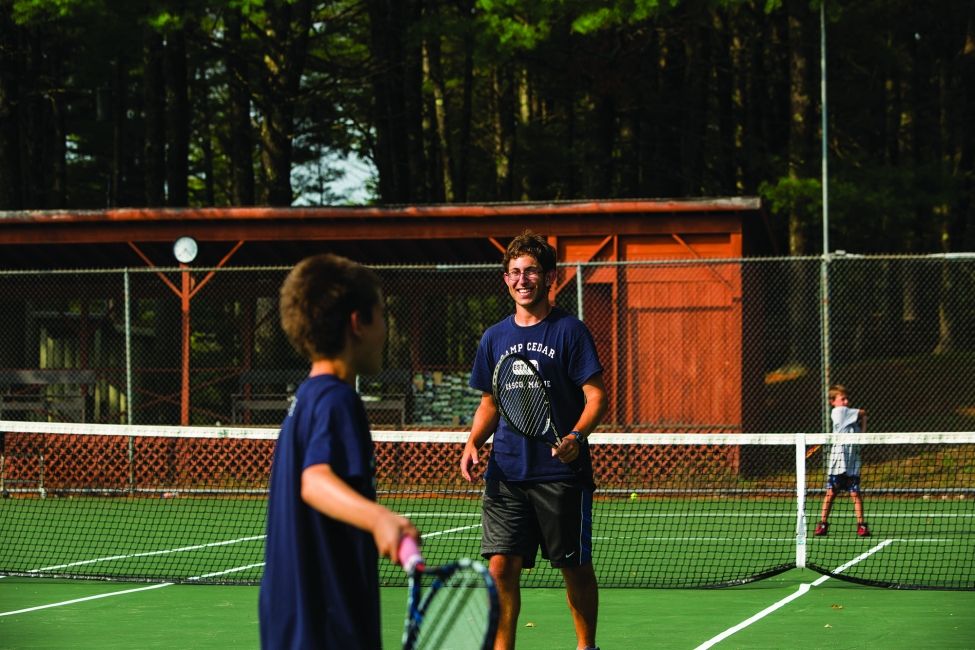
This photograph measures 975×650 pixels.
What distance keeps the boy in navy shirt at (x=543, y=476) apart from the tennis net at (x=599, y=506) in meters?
3.78

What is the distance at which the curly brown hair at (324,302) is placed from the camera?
11.4 ft

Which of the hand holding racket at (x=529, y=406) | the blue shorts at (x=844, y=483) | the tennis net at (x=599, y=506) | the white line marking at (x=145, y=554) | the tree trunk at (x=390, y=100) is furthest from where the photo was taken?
the tree trunk at (x=390, y=100)

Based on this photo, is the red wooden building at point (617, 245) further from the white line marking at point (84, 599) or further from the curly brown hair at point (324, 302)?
the curly brown hair at point (324, 302)

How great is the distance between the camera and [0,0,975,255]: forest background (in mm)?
24234

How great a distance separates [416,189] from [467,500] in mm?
15652

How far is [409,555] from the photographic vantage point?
3049 mm

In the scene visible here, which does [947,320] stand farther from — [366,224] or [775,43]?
[366,224]

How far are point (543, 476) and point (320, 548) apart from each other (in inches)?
114

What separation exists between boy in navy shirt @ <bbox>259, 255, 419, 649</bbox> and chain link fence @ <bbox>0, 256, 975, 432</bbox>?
37.0 ft

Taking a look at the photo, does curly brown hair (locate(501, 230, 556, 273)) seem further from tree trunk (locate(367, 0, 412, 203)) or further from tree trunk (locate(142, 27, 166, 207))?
tree trunk (locate(367, 0, 412, 203))

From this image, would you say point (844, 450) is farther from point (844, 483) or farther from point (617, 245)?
point (617, 245)

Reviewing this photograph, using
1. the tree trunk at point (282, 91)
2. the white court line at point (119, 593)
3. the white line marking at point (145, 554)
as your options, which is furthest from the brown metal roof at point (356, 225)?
the white court line at point (119, 593)

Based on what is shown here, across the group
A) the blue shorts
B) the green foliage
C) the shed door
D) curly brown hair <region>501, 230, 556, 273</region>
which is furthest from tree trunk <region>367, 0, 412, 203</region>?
curly brown hair <region>501, 230, 556, 273</region>

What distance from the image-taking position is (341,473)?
3428 mm
